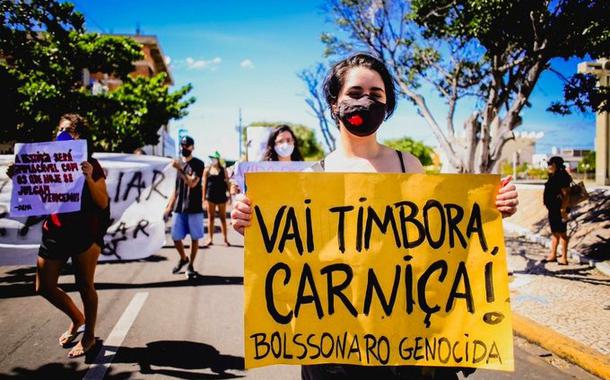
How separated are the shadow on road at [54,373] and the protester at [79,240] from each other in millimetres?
173

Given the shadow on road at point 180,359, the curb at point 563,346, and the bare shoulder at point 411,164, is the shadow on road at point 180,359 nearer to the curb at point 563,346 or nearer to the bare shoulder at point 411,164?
the bare shoulder at point 411,164

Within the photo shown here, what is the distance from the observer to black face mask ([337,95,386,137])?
167cm

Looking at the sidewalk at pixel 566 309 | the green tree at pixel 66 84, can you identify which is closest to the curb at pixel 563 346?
the sidewalk at pixel 566 309

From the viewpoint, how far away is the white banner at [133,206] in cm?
478

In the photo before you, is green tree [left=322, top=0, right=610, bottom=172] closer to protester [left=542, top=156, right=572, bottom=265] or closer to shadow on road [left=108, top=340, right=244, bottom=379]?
protester [left=542, top=156, right=572, bottom=265]

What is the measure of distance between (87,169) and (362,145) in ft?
7.45

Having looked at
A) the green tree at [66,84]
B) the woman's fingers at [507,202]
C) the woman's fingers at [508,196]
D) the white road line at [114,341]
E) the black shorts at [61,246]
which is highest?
the green tree at [66,84]

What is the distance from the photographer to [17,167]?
→ 3172 millimetres

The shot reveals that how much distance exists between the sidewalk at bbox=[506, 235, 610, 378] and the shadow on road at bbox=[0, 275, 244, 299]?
372cm

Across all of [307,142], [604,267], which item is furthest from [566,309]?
[307,142]

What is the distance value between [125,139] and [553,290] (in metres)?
12.1

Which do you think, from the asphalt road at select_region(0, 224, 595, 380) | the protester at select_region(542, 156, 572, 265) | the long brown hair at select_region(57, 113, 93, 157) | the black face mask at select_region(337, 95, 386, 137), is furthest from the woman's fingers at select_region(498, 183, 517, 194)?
the protester at select_region(542, 156, 572, 265)

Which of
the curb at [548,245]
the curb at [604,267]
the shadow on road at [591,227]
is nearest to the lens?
the curb at [604,267]

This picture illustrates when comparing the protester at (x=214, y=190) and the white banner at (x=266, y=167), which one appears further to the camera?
the protester at (x=214, y=190)
